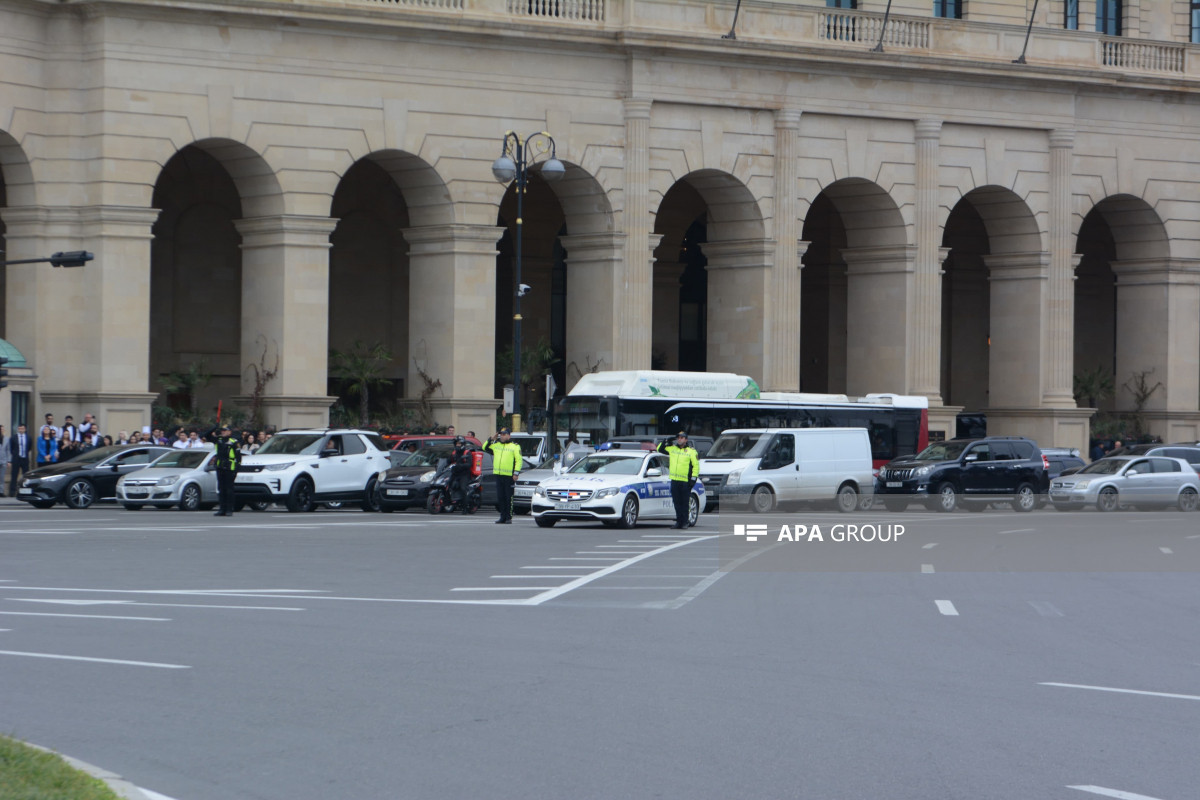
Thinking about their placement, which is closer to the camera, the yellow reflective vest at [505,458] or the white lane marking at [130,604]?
the white lane marking at [130,604]

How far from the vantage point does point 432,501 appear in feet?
118

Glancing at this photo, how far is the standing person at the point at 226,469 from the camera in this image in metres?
32.7

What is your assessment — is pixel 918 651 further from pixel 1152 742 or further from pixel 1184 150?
pixel 1184 150

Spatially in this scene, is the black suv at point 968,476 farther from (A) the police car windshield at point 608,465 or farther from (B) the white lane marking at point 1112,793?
(B) the white lane marking at point 1112,793

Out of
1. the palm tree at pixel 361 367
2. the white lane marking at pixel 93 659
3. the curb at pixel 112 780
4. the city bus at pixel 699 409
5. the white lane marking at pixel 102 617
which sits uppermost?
the palm tree at pixel 361 367

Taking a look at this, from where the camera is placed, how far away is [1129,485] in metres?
42.3

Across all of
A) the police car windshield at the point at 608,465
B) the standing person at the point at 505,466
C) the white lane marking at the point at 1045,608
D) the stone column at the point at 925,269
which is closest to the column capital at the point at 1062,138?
the stone column at the point at 925,269

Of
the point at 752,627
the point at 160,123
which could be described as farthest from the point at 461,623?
the point at 160,123

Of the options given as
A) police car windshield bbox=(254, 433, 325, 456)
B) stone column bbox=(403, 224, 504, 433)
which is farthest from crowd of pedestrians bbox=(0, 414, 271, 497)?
stone column bbox=(403, 224, 504, 433)

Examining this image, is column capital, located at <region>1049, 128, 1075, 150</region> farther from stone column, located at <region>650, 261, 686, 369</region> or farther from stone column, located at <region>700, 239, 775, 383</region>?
stone column, located at <region>650, 261, 686, 369</region>

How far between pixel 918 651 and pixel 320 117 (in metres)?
34.0

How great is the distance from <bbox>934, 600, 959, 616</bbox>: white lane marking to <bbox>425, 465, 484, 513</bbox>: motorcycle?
1903 centimetres

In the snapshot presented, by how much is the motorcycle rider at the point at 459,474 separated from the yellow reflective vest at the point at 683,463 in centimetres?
676

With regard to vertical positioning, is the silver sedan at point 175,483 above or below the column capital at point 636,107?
below
